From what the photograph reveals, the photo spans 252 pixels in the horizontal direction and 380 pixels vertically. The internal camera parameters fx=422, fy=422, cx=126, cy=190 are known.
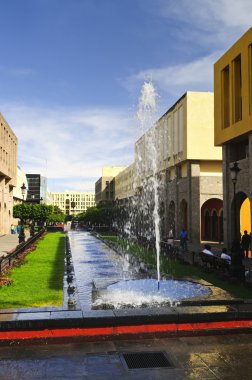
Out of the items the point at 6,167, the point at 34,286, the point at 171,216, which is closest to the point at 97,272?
the point at 34,286

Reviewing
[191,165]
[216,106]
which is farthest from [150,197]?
[216,106]

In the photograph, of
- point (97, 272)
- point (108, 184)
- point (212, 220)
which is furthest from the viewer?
point (108, 184)

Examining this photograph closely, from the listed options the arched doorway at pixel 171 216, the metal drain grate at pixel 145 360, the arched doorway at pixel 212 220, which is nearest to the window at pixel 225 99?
the arched doorway at pixel 212 220

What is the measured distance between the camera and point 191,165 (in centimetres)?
3775

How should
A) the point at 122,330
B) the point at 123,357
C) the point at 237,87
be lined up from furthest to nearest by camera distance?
the point at 237,87 → the point at 122,330 → the point at 123,357

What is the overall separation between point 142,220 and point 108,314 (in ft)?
181

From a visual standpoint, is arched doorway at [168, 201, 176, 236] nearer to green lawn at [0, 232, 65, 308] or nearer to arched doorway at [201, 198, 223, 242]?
arched doorway at [201, 198, 223, 242]

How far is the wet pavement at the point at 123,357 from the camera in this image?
5.89 meters

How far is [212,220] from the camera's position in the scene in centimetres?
4025

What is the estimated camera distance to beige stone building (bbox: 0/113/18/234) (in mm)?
48750

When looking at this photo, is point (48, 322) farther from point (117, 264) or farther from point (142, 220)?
point (142, 220)

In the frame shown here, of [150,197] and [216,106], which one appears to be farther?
[150,197]

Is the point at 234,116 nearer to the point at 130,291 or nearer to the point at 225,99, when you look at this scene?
the point at 225,99

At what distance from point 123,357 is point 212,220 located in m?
34.6
